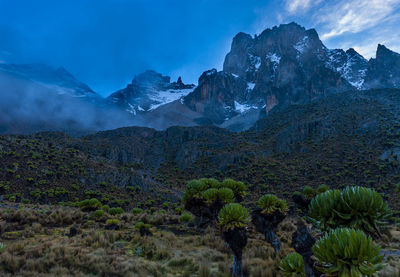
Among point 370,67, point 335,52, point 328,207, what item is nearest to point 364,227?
point 328,207

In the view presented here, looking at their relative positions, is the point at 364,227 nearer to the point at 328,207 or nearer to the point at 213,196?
the point at 328,207

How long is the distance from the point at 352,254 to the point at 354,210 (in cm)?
137

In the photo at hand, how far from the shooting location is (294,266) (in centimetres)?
575

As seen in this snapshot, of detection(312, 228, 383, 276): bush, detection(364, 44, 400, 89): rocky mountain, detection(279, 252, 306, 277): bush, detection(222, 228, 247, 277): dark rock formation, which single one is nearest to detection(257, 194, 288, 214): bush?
detection(222, 228, 247, 277): dark rock formation

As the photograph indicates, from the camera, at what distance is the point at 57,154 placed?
42.6 metres

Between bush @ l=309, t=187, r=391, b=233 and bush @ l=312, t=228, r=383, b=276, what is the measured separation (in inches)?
36.1

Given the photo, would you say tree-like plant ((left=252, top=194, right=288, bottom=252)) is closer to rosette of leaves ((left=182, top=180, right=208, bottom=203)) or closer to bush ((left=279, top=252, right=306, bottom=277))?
rosette of leaves ((left=182, top=180, right=208, bottom=203))

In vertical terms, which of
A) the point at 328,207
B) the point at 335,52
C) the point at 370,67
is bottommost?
the point at 328,207

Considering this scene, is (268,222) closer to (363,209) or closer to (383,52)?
(363,209)

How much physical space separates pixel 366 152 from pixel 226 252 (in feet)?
181

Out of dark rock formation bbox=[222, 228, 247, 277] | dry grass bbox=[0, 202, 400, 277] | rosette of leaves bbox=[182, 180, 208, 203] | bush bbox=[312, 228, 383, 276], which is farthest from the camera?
rosette of leaves bbox=[182, 180, 208, 203]

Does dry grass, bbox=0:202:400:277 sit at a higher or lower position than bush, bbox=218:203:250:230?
lower

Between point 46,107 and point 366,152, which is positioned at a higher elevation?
point 46,107

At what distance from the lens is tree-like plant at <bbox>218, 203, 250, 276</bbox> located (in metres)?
7.18
